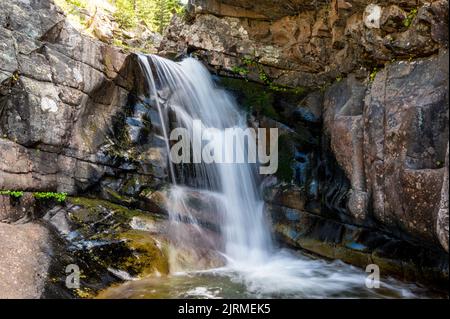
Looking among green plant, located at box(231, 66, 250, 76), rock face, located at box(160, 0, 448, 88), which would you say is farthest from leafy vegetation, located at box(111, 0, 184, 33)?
green plant, located at box(231, 66, 250, 76)

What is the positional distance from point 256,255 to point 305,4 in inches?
312

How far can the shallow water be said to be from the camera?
655 cm

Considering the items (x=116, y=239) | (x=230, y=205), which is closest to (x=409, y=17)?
(x=230, y=205)

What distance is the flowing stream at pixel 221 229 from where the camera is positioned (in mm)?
6859

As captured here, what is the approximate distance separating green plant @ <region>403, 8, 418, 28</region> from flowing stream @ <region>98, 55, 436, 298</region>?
5246 mm

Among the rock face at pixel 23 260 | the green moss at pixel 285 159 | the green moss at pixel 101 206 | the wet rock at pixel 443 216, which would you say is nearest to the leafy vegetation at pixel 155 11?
the green moss at pixel 285 159

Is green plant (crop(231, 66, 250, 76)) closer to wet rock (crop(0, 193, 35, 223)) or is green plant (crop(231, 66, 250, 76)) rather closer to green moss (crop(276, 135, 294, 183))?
green moss (crop(276, 135, 294, 183))

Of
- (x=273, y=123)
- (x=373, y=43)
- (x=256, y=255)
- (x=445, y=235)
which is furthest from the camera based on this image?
(x=273, y=123)

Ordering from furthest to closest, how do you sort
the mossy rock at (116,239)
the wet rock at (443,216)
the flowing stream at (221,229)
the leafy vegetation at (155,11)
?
1. the leafy vegetation at (155,11)
2. the mossy rock at (116,239)
3. the flowing stream at (221,229)
4. the wet rock at (443,216)

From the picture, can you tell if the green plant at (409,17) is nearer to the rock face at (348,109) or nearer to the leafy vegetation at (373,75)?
the rock face at (348,109)

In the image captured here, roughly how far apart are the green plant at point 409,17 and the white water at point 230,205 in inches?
208

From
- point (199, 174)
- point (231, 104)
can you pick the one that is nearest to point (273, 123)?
point (231, 104)
